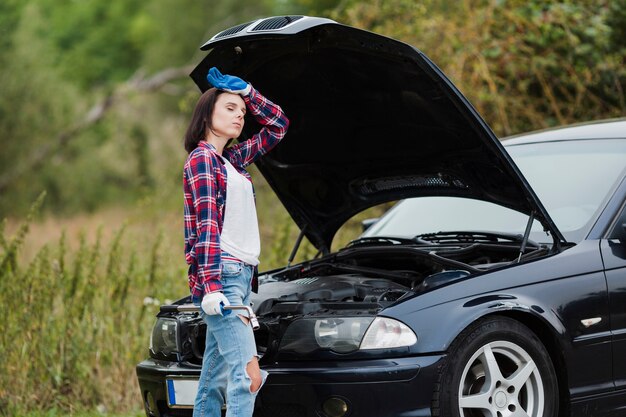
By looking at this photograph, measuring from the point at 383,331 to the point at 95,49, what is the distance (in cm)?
4628

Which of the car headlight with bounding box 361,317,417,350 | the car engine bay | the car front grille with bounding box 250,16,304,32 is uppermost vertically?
the car front grille with bounding box 250,16,304,32

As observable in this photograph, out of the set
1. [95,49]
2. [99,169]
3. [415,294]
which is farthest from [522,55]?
[95,49]

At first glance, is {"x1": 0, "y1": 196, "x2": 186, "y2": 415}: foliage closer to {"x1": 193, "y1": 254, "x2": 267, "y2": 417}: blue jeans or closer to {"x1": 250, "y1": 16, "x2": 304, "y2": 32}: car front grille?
{"x1": 193, "y1": 254, "x2": 267, "y2": 417}: blue jeans

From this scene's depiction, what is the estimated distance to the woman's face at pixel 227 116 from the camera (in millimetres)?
4426

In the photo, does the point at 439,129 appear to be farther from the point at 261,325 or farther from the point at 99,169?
the point at 99,169

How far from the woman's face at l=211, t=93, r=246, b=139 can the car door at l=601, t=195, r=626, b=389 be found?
185cm

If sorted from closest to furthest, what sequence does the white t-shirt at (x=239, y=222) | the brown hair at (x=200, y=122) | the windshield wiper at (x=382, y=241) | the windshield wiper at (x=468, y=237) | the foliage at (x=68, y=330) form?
1. the white t-shirt at (x=239, y=222)
2. the brown hair at (x=200, y=122)
3. the windshield wiper at (x=468, y=237)
4. the windshield wiper at (x=382, y=241)
5. the foliage at (x=68, y=330)

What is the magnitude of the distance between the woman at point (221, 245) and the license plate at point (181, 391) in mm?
162

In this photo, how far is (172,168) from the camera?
48.3 feet

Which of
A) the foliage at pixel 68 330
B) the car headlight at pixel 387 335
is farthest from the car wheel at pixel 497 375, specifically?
the foliage at pixel 68 330

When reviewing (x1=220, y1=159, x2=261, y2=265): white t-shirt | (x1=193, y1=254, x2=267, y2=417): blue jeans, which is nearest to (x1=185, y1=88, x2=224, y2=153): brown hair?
(x1=220, y1=159, x2=261, y2=265): white t-shirt

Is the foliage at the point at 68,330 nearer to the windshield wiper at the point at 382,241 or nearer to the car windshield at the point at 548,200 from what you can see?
the windshield wiper at the point at 382,241

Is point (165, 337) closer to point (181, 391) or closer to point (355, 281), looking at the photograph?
point (181, 391)

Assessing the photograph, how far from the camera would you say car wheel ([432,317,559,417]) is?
4.21 meters
